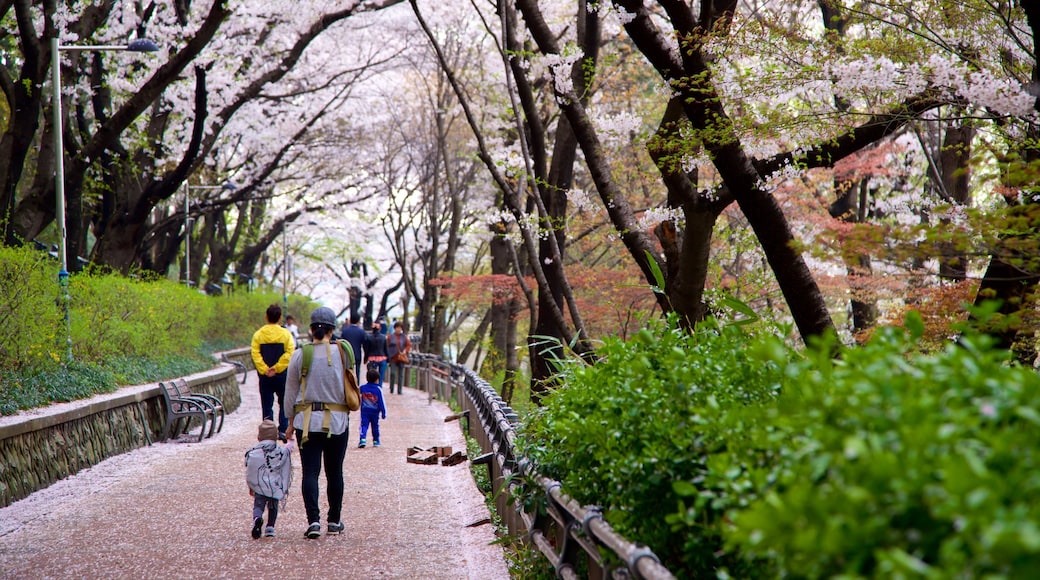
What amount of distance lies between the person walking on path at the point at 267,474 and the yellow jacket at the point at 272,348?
4.50m

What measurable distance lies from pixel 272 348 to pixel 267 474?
4900mm

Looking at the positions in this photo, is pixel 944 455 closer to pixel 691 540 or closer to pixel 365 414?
pixel 691 540

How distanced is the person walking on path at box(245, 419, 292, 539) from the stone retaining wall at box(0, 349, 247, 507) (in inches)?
99.7

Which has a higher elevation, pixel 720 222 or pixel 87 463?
pixel 720 222

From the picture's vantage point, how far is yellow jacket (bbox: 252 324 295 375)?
1165 centimetres

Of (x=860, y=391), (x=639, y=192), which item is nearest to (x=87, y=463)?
(x=860, y=391)

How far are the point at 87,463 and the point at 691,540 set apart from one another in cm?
886

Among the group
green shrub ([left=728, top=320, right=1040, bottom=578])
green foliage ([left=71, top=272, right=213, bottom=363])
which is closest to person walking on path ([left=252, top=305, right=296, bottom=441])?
green foliage ([left=71, top=272, right=213, bottom=363])

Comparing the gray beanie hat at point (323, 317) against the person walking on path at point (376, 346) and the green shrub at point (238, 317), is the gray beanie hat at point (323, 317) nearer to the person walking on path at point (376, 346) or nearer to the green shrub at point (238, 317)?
the person walking on path at point (376, 346)

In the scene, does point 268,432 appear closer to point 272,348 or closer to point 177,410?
point 272,348

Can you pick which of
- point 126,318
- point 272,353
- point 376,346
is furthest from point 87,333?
point 376,346

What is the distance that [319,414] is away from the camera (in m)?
7.11

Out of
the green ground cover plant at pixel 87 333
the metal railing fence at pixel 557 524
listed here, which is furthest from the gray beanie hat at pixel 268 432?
the green ground cover plant at pixel 87 333

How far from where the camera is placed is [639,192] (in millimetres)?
22594
